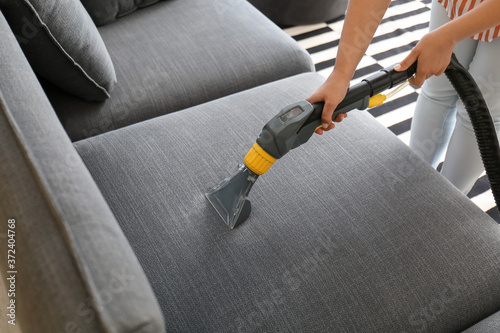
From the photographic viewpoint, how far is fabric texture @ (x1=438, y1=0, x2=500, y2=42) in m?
1.06

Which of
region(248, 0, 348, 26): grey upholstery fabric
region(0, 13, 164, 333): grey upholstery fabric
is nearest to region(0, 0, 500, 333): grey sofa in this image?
region(0, 13, 164, 333): grey upholstery fabric

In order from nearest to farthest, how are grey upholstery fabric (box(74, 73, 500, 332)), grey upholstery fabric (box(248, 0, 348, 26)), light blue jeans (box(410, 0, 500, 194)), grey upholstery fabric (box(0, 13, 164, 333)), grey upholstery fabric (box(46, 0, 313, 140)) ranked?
grey upholstery fabric (box(0, 13, 164, 333)) < grey upholstery fabric (box(74, 73, 500, 332)) < light blue jeans (box(410, 0, 500, 194)) < grey upholstery fabric (box(46, 0, 313, 140)) < grey upholstery fabric (box(248, 0, 348, 26))

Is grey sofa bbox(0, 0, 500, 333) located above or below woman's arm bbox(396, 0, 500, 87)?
below

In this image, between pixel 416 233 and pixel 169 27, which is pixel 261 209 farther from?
pixel 169 27

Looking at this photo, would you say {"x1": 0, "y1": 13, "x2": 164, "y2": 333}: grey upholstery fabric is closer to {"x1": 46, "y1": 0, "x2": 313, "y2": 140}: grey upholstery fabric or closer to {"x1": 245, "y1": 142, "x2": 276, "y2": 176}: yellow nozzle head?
{"x1": 245, "y1": 142, "x2": 276, "y2": 176}: yellow nozzle head

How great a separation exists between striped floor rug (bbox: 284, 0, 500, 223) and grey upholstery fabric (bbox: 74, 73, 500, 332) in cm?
86

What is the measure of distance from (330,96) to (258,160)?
189 mm

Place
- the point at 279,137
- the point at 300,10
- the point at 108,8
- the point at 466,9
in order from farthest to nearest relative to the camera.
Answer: the point at 300,10 → the point at 108,8 → the point at 466,9 → the point at 279,137

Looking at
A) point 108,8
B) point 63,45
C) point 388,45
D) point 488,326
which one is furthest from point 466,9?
point 388,45

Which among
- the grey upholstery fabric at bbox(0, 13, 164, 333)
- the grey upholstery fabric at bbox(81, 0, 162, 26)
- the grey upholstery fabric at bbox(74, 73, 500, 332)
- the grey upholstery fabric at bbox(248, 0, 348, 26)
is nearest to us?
the grey upholstery fabric at bbox(0, 13, 164, 333)

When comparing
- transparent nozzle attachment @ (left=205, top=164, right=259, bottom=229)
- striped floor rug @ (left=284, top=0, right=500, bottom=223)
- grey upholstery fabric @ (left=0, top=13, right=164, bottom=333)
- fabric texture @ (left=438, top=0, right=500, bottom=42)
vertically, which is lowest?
striped floor rug @ (left=284, top=0, right=500, bottom=223)

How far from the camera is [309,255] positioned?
92cm

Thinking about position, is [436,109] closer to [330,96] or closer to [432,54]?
[432,54]

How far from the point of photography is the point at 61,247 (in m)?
0.55
